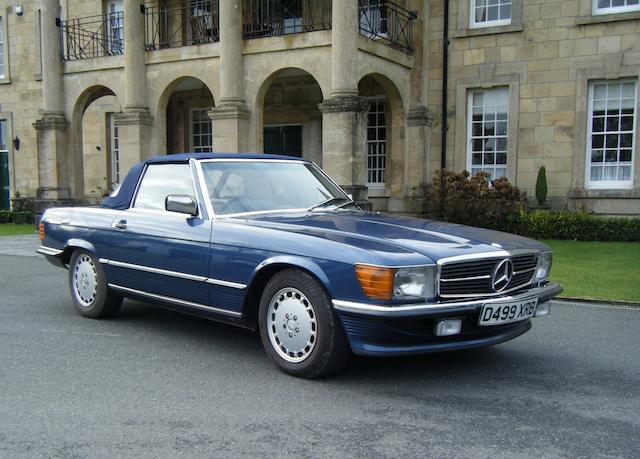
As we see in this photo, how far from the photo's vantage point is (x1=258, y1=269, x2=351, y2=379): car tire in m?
4.15

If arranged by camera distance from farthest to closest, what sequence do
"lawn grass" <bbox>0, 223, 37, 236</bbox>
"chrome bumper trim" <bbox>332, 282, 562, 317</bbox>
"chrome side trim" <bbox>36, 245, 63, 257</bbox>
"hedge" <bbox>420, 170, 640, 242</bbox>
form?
"lawn grass" <bbox>0, 223, 37, 236</bbox> < "hedge" <bbox>420, 170, 640, 242</bbox> < "chrome side trim" <bbox>36, 245, 63, 257</bbox> < "chrome bumper trim" <bbox>332, 282, 562, 317</bbox>

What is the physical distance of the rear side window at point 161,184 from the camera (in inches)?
217

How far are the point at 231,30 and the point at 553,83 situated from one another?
8121 mm

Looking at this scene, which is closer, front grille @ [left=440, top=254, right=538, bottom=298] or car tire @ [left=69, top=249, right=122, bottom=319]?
front grille @ [left=440, top=254, right=538, bottom=298]

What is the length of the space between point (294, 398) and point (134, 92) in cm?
1455

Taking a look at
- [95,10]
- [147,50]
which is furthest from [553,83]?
[95,10]

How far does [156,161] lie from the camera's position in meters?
5.96

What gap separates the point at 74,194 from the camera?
19.0 metres

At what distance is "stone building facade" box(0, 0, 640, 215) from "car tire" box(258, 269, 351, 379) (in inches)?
364

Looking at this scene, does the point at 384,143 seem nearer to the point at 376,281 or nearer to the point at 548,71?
the point at 548,71

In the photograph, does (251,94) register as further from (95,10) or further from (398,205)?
(95,10)

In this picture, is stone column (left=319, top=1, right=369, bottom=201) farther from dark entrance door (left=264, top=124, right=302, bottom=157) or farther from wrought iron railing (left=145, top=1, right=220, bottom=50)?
wrought iron railing (left=145, top=1, right=220, bottom=50)

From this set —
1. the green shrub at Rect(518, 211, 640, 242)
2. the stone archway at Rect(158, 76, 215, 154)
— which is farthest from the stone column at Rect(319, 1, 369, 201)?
the stone archway at Rect(158, 76, 215, 154)

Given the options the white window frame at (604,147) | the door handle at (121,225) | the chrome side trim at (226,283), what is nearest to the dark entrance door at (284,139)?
the white window frame at (604,147)
